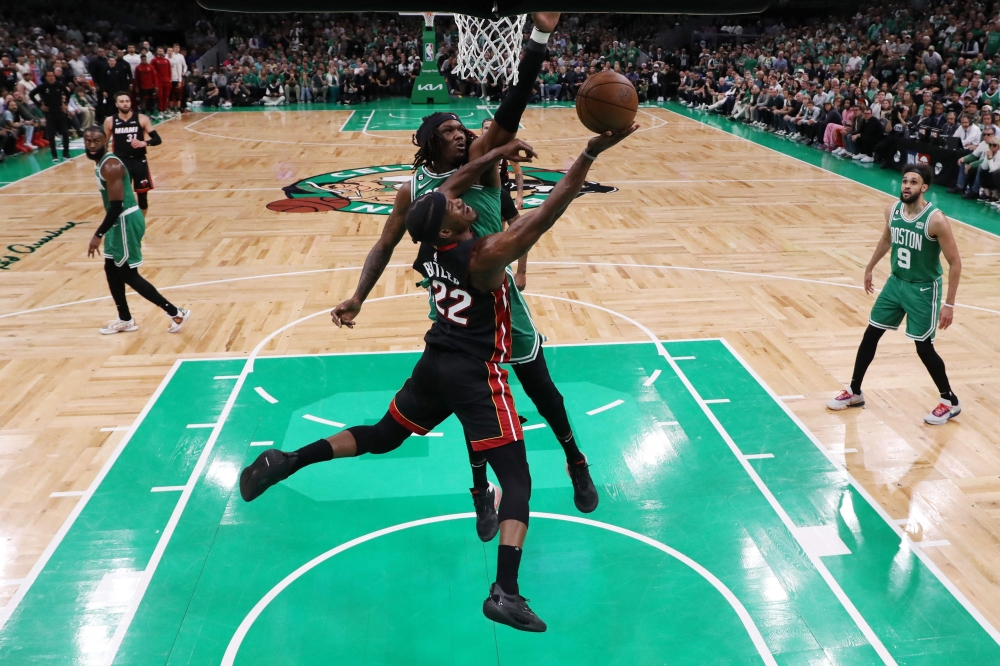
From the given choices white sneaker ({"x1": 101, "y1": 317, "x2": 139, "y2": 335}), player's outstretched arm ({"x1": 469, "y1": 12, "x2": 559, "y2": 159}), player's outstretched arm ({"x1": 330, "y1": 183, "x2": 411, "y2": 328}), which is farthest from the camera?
white sneaker ({"x1": 101, "y1": 317, "x2": 139, "y2": 335})

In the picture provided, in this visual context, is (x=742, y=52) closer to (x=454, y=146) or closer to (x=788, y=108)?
(x=788, y=108)

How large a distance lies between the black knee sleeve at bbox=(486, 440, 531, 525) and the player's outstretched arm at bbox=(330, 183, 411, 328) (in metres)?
1.01

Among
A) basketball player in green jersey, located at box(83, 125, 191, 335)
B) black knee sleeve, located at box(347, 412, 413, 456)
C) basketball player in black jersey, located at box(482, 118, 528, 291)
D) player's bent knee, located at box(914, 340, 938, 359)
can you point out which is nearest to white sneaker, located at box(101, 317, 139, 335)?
basketball player in green jersey, located at box(83, 125, 191, 335)

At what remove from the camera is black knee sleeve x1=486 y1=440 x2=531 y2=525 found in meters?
3.39

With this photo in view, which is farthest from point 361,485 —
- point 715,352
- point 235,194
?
point 235,194

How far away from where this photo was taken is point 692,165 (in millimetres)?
14992

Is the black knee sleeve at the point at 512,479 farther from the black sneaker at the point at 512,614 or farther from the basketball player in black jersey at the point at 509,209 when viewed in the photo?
the basketball player in black jersey at the point at 509,209

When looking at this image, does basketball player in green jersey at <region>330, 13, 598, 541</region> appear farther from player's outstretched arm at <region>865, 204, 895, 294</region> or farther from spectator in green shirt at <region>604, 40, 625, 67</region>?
spectator in green shirt at <region>604, 40, 625, 67</region>

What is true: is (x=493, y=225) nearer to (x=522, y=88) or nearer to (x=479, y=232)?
Result: (x=479, y=232)

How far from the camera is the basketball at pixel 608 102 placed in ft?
11.4

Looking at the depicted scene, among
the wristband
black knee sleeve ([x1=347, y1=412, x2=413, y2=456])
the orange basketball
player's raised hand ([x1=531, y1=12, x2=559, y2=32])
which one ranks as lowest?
the orange basketball

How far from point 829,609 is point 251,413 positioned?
145 inches

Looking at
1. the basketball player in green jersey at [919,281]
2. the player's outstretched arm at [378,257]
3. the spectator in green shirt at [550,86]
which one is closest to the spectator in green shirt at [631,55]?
the spectator in green shirt at [550,86]

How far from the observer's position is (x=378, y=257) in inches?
161
